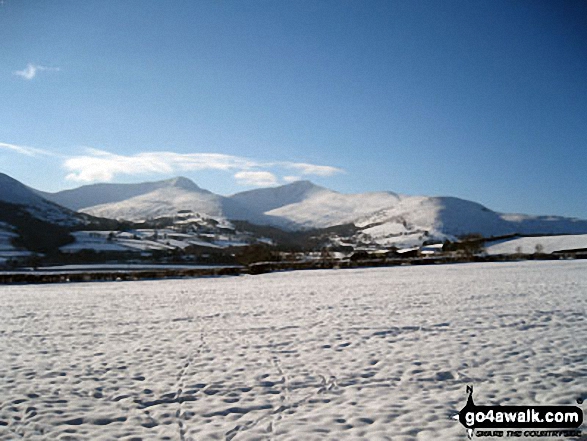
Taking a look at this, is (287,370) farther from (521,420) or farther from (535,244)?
(535,244)

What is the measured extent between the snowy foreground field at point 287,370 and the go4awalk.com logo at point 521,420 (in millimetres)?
257

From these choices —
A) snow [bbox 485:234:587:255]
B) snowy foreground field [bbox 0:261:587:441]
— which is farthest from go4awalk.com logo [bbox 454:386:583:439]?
snow [bbox 485:234:587:255]

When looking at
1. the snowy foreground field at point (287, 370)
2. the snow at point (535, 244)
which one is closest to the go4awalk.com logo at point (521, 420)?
the snowy foreground field at point (287, 370)

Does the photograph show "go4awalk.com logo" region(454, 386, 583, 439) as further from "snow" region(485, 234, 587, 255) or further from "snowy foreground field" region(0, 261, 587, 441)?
"snow" region(485, 234, 587, 255)

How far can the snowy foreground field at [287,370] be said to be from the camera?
652 centimetres

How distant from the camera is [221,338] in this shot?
39.8 ft

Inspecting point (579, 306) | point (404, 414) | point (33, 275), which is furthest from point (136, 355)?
point (33, 275)

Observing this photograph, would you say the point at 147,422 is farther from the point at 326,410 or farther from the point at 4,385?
the point at 4,385

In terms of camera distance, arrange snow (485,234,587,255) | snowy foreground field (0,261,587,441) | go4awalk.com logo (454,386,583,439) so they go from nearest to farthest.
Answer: go4awalk.com logo (454,386,583,439)
snowy foreground field (0,261,587,441)
snow (485,234,587,255)

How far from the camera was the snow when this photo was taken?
233ft

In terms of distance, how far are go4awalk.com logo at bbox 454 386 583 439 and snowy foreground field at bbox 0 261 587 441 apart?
257 millimetres

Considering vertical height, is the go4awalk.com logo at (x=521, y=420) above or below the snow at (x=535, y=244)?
below

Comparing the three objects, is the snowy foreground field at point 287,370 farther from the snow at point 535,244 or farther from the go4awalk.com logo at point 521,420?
the snow at point 535,244

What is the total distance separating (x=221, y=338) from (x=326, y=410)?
590 centimetres
